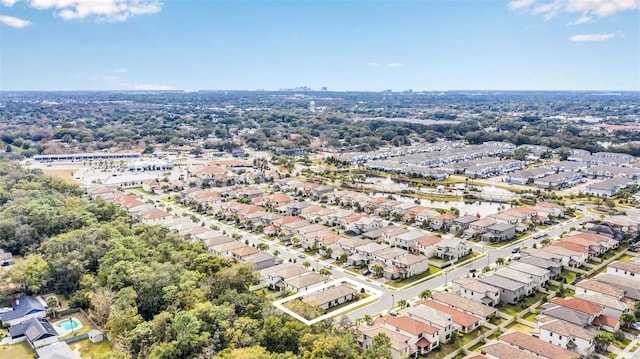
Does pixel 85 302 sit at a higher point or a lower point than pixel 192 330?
Result: lower

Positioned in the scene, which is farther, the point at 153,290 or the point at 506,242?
the point at 506,242

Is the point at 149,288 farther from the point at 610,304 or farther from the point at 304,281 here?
the point at 610,304

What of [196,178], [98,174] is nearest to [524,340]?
[196,178]

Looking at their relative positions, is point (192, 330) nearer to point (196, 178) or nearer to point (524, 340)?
point (524, 340)

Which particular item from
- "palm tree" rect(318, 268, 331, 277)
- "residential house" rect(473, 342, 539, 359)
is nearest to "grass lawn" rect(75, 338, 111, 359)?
"palm tree" rect(318, 268, 331, 277)

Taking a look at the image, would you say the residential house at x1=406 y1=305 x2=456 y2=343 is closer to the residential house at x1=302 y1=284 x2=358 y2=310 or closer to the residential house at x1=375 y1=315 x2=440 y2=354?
the residential house at x1=375 y1=315 x2=440 y2=354

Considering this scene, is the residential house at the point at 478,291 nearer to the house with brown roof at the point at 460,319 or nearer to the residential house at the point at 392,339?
the house with brown roof at the point at 460,319

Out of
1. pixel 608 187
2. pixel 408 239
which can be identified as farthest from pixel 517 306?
pixel 608 187
